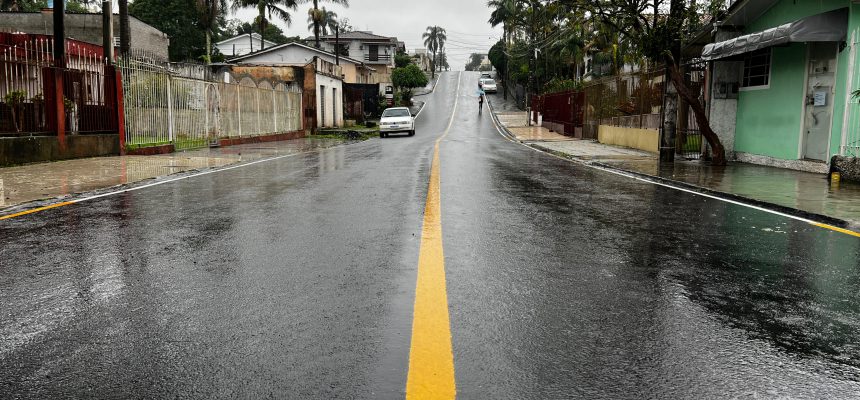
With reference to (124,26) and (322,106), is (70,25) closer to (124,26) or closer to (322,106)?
(322,106)

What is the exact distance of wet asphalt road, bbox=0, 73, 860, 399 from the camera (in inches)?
118

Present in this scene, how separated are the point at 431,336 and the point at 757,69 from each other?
15.9 m

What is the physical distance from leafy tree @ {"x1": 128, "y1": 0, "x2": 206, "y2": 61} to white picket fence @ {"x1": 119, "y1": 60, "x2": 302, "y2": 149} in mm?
43485

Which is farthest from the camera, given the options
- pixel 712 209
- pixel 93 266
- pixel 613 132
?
pixel 613 132

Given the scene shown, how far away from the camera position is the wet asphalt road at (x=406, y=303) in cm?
299

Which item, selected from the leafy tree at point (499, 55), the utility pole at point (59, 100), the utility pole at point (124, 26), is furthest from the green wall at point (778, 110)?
the leafy tree at point (499, 55)

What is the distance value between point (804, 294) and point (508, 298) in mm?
2042

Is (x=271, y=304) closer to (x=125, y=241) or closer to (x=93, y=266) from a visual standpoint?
(x=93, y=266)

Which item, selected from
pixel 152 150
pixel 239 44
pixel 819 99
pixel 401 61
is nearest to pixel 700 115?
pixel 819 99

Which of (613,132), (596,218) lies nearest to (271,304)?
(596,218)

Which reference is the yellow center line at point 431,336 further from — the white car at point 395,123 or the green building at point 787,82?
the white car at point 395,123

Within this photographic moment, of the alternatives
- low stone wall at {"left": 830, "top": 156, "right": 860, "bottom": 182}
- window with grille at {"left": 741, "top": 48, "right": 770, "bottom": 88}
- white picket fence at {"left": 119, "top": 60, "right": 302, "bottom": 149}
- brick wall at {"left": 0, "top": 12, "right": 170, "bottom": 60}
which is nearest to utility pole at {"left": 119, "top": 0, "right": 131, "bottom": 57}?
white picket fence at {"left": 119, "top": 60, "right": 302, "bottom": 149}

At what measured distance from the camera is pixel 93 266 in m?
5.15

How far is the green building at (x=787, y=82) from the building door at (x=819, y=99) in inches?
0.8
